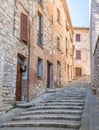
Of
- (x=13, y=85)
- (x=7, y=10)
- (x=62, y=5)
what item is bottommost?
(x=13, y=85)

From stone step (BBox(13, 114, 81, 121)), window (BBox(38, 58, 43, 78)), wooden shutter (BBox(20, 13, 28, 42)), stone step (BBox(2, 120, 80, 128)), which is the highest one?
wooden shutter (BBox(20, 13, 28, 42))

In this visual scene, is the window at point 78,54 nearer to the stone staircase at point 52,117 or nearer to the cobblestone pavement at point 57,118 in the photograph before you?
the stone staircase at point 52,117

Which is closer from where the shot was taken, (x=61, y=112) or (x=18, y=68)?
(x=61, y=112)

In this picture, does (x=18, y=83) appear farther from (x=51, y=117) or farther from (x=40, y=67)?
(x=51, y=117)

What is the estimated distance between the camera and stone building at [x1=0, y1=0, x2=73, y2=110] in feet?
31.4

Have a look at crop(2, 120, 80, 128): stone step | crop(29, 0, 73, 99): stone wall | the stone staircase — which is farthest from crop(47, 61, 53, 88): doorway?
crop(2, 120, 80, 128): stone step

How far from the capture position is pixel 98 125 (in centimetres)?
547

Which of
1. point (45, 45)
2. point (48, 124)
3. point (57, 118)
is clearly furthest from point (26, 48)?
point (48, 124)

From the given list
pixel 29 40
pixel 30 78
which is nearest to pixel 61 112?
pixel 30 78

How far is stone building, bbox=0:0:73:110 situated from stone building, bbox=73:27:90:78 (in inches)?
682

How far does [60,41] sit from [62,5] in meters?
3.52

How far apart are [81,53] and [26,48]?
24544 millimetres

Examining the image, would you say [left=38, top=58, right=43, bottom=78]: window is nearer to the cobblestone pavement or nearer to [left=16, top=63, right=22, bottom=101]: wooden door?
[left=16, top=63, right=22, bottom=101]: wooden door

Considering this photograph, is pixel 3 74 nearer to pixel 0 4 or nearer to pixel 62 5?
pixel 0 4
